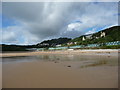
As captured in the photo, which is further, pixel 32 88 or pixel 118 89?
pixel 32 88

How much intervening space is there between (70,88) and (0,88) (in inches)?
119

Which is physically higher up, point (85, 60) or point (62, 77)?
point (62, 77)

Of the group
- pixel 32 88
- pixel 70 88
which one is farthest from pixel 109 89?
pixel 32 88

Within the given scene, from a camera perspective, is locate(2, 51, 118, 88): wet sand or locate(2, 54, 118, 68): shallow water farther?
locate(2, 54, 118, 68): shallow water

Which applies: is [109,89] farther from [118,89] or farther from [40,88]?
[40,88]

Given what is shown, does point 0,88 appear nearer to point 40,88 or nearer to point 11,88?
point 11,88

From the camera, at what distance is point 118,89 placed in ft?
13.1

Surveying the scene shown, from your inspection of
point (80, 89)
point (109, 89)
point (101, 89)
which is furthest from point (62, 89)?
point (109, 89)

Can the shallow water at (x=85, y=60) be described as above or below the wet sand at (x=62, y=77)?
below

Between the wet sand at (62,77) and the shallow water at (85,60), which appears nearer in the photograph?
the wet sand at (62,77)

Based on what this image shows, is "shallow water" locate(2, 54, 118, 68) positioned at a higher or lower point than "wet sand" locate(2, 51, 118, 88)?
lower

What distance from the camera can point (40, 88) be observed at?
4.40 m

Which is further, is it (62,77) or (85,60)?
(85,60)

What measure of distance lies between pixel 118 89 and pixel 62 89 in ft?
7.11
